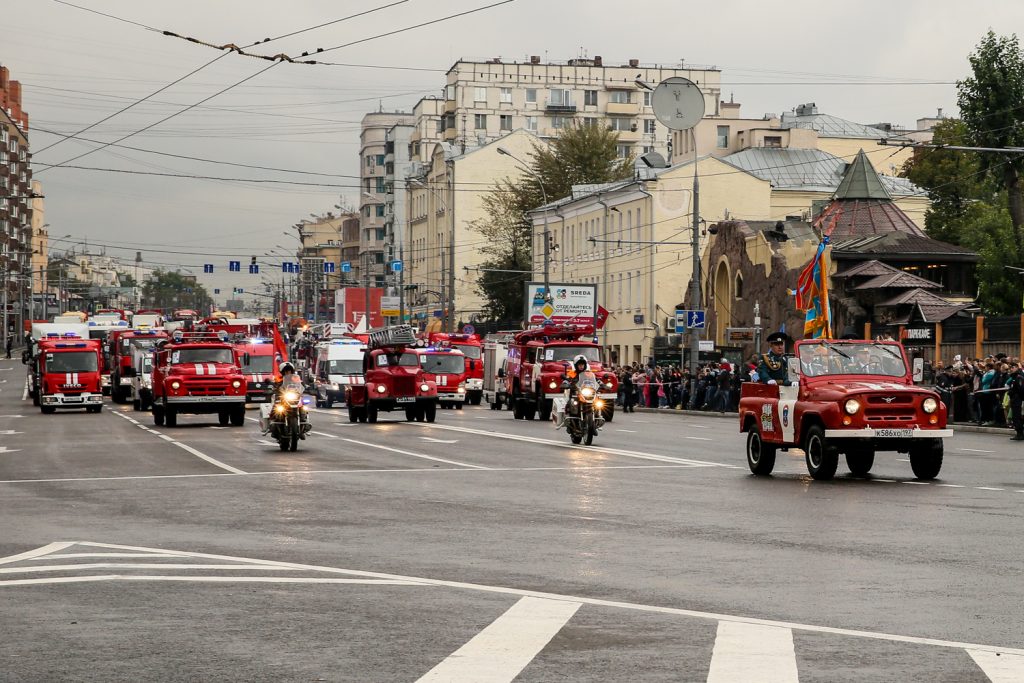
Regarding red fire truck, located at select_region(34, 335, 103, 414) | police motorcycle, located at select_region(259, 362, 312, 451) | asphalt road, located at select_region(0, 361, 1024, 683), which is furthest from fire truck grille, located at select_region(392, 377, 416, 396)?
asphalt road, located at select_region(0, 361, 1024, 683)

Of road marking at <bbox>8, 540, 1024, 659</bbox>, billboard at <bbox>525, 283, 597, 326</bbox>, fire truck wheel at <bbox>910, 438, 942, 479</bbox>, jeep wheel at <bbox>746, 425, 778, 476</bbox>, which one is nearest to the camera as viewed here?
road marking at <bbox>8, 540, 1024, 659</bbox>

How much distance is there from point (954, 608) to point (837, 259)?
5675 cm

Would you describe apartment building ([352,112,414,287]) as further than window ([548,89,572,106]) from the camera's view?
Yes

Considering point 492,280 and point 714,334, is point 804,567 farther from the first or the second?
point 492,280

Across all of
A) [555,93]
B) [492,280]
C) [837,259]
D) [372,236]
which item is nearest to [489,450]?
[837,259]

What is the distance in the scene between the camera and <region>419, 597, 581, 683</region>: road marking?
7.84 m

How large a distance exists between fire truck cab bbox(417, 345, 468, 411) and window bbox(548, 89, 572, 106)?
75.9m

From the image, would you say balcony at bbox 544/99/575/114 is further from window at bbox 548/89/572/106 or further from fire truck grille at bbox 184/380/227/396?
fire truck grille at bbox 184/380/227/396

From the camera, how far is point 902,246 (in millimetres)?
67375

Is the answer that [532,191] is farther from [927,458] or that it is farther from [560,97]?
[927,458]

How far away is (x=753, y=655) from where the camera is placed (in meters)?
8.38

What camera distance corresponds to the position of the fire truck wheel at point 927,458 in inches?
835

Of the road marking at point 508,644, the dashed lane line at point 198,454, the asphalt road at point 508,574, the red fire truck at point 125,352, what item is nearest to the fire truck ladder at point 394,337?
the dashed lane line at point 198,454

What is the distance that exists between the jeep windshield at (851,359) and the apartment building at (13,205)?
14344 cm
